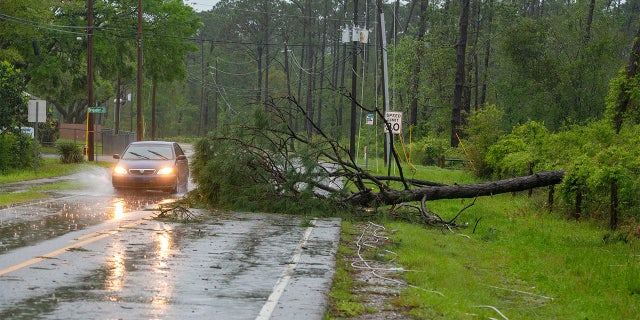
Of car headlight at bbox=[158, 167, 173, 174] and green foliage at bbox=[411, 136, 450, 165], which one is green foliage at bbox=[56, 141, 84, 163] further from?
green foliage at bbox=[411, 136, 450, 165]

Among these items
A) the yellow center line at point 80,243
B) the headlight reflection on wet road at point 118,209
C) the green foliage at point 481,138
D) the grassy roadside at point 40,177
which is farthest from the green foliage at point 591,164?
the grassy roadside at point 40,177

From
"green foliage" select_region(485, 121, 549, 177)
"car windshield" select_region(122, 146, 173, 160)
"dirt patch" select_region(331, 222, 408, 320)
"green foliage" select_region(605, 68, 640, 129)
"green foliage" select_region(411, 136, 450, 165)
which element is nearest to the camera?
"dirt patch" select_region(331, 222, 408, 320)

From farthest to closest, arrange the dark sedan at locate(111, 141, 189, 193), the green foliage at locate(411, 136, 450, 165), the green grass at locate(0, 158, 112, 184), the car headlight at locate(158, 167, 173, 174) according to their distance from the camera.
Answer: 1. the green foliage at locate(411, 136, 450, 165)
2. the green grass at locate(0, 158, 112, 184)
3. the car headlight at locate(158, 167, 173, 174)
4. the dark sedan at locate(111, 141, 189, 193)

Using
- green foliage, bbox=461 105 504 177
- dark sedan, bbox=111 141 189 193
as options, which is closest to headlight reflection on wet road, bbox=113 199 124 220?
dark sedan, bbox=111 141 189 193

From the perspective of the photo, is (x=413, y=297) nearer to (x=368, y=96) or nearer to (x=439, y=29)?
(x=439, y=29)

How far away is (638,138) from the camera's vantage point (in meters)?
18.5

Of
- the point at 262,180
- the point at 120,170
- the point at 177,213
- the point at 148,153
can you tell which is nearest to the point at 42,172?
the point at 148,153

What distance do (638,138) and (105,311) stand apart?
47.5 feet

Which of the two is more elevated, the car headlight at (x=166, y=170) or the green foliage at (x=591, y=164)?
the green foliage at (x=591, y=164)

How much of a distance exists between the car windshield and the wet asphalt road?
617 centimetres

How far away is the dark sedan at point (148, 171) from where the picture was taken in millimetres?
22734

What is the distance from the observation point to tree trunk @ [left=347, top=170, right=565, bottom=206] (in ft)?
60.7

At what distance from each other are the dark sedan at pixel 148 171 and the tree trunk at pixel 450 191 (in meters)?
6.79

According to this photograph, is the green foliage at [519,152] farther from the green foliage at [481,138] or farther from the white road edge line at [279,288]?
the white road edge line at [279,288]
